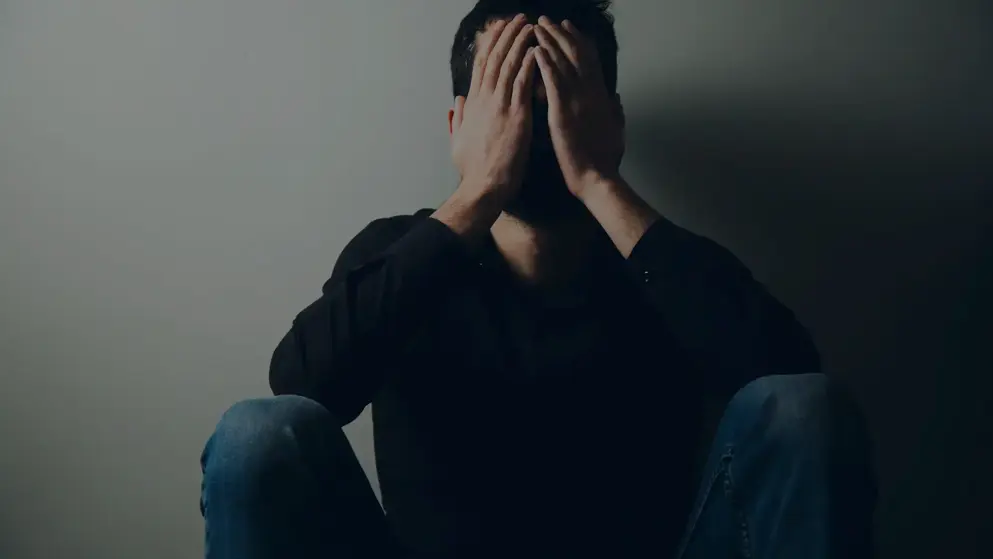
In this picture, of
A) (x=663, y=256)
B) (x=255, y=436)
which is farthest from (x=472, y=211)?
(x=255, y=436)

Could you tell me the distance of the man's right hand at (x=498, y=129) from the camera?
2.80 ft

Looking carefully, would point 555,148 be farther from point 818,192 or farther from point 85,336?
point 85,336

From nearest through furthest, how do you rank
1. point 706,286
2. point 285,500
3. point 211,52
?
1. point 285,500
2. point 706,286
3. point 211,52

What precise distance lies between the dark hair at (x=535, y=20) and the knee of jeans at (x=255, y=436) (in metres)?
0.46

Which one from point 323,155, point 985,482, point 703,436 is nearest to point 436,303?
point 323,155

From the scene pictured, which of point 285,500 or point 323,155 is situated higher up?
point 323,155

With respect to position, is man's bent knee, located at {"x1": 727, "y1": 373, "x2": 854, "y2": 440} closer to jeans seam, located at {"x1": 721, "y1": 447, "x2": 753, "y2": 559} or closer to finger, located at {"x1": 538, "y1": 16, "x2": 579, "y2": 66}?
jeans seam, located at {"x1": 721, "y1": 447, "x2": 753, "y2": 559}

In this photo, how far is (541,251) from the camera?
0.93 m

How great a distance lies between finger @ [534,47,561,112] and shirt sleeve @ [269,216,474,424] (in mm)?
186

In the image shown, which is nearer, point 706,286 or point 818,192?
point 706,286

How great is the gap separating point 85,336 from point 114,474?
0.63 feet

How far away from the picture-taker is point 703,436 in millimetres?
1042

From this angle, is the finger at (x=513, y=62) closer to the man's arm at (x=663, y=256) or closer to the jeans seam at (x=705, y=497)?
the man's arm at (x=663, y=256)

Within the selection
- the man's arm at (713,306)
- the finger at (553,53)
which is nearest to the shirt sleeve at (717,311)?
the man's arm at (713,306)
